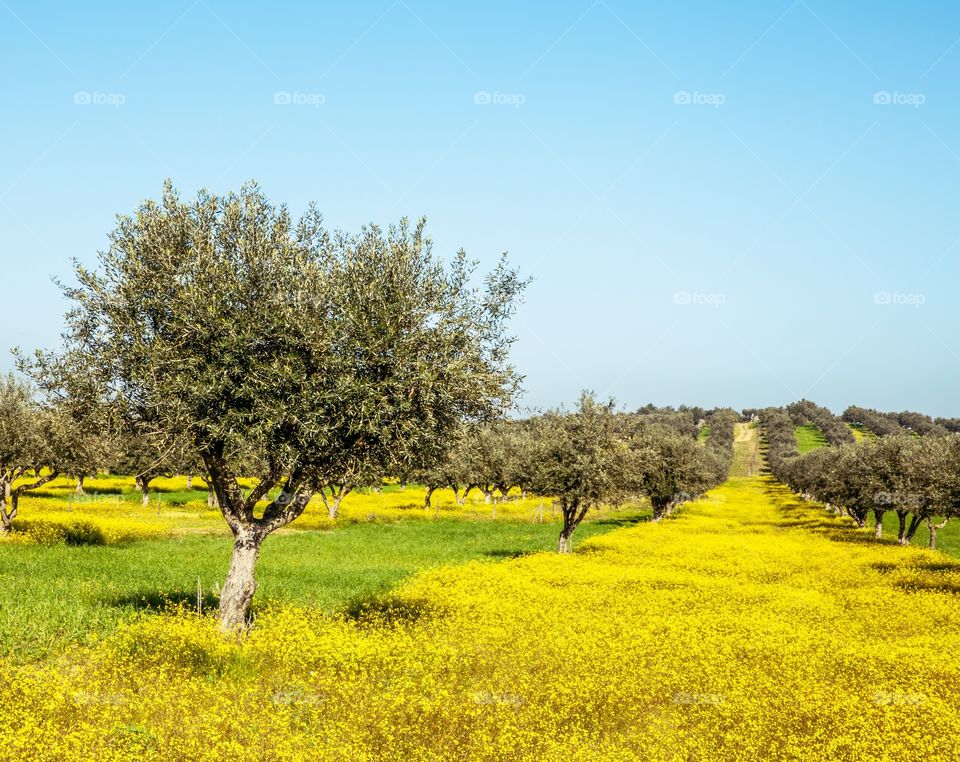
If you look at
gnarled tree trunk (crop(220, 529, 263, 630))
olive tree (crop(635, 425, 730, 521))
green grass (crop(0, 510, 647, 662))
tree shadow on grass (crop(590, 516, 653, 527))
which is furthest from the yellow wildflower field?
tree shadow on grass (crop(590, 516, 653, 527))

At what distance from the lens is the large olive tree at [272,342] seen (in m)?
16.7

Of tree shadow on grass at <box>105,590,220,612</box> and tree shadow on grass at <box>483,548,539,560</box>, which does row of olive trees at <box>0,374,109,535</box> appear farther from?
tree shadow on grass at <box>483,548,539,560</box>

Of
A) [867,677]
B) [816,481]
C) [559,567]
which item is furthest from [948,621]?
[816,481]

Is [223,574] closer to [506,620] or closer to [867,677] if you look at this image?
[506,620]

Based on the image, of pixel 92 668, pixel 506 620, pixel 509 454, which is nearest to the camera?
pixel 92 668

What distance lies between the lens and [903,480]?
50594 millimetres

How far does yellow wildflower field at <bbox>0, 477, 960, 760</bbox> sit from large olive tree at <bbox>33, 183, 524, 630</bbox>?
4387 mm

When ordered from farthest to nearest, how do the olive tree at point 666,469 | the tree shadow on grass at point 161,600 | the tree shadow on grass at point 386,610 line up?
the olive tree at point 666,469, the tree shadow on grass at point 161,600, the tree shadow on grass at point 386,610

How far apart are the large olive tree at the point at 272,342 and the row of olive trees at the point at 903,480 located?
3548cm

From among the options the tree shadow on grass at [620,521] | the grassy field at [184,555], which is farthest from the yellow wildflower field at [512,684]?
the tree shadow on grass at [620,521]

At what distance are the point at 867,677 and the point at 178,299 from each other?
20.8m

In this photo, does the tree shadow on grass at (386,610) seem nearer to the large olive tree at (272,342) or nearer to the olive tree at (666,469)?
the large olive tree at (272,342)

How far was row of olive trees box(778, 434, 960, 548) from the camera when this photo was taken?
129 feet

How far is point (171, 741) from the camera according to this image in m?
11.0
